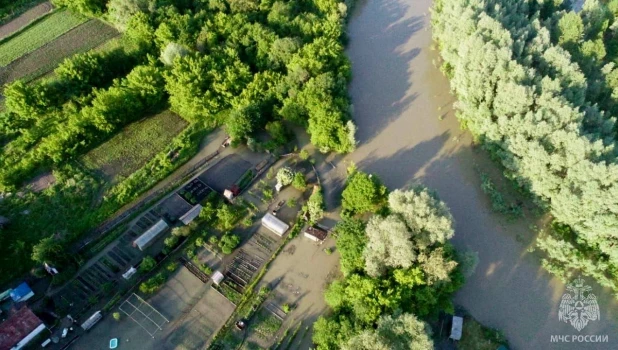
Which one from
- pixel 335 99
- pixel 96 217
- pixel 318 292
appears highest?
pixel 335 99

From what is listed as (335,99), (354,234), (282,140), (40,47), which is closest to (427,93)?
(335,99)

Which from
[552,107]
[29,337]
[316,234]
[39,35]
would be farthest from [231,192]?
[39,35]

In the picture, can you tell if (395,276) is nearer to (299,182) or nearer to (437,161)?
(299,182)

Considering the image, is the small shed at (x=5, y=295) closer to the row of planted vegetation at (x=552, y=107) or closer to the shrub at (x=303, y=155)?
the shrub at (x=303, y=155)

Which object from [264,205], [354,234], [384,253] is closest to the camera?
[384,253]

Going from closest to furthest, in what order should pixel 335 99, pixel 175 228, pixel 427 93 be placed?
pixel 175 228 → pixel 335 99 → pixel 427 93

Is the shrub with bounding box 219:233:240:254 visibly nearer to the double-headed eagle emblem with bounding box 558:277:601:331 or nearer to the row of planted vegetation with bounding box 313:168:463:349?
the row of planted vegetation with bounding box 313:168:463:349

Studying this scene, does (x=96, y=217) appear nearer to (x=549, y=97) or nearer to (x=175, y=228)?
(x=175, y=228)
